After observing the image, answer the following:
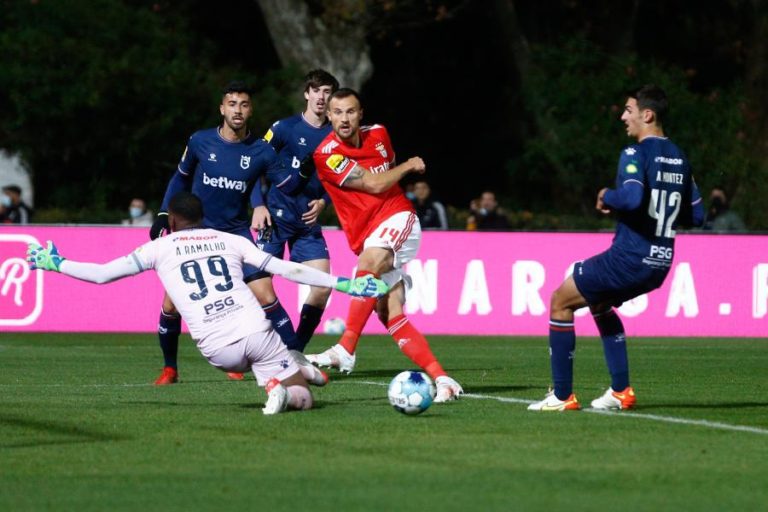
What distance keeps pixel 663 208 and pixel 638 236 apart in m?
0.23

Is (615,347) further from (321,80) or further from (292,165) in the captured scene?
(292,165)

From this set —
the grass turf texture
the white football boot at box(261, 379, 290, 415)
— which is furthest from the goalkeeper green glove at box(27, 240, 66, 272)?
the white football boot at box(261, 379, 290, 415)

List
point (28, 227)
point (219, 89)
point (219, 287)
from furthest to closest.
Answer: point (219, 89)
point (28, 227)
point (219, 287)

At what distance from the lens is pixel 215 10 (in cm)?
3447

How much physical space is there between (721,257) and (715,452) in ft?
42.5

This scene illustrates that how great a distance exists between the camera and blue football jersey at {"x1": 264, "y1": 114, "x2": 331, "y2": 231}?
43.9 ft

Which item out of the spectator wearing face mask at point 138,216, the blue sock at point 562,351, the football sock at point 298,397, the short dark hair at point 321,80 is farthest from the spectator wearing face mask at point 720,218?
the football sock at point 298,397

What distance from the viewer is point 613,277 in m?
9.95

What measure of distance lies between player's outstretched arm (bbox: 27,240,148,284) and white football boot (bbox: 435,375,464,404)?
2137 millimetres

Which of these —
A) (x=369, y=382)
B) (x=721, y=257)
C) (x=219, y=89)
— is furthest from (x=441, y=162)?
(x=369, y=382)

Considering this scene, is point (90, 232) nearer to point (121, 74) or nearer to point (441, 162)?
point (121, 74)

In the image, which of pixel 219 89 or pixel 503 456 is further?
pixel 219 89

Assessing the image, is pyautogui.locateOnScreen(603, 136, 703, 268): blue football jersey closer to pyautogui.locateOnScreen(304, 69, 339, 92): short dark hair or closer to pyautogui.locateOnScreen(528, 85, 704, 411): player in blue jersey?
pyautogui.locateOnScreen(528, 85, 704, 411): player in blue jersey

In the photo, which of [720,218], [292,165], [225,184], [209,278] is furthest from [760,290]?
[209,278]
